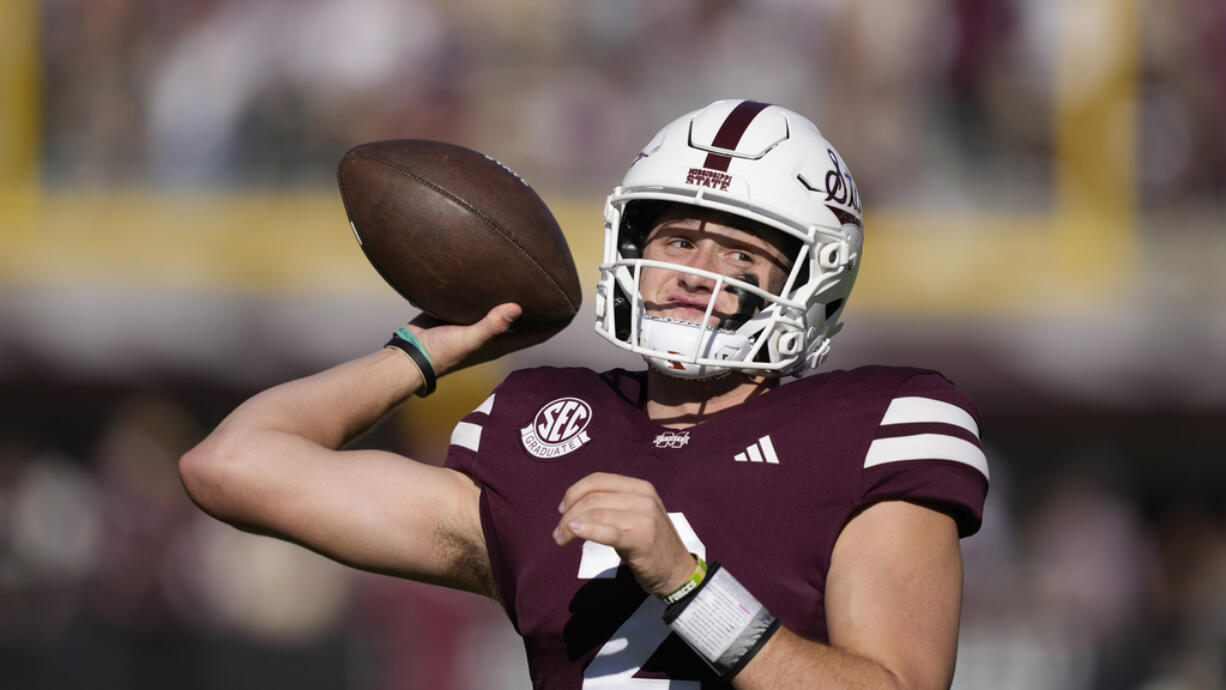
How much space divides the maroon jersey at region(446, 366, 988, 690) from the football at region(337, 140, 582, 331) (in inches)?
12.3

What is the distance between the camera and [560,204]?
7.59m

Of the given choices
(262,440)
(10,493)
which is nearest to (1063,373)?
(10,493)

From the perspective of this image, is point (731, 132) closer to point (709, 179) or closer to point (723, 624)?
point (709, 179)

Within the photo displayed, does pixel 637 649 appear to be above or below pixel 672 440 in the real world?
below

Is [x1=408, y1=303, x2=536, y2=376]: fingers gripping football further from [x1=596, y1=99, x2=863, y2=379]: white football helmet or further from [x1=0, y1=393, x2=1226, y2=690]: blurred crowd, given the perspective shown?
[x1=0, y1=393, x2=1226, y2=690]: blurred crowd

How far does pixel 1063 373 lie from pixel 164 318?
4.34 m

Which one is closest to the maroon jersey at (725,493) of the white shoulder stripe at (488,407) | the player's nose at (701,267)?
the white shoulder stripe at (488,407)

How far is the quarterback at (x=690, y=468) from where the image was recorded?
1913mm

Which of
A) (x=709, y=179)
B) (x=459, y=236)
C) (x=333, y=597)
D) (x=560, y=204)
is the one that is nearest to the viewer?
(x=709, y=179)

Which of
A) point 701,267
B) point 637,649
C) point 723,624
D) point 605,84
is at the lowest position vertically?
point 605,84

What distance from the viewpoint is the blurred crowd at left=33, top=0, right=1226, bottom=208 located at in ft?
24.9

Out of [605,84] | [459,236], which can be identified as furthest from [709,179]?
[605,84]

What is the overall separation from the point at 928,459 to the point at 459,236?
2.87ft

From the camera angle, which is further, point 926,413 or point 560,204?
point 560,204
